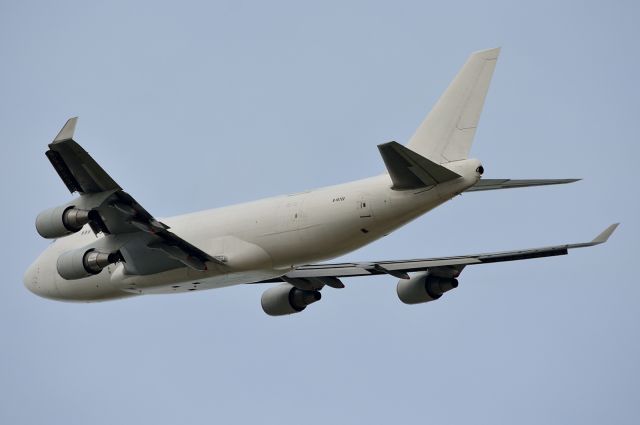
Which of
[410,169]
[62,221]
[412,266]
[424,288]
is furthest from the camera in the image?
[424,288]

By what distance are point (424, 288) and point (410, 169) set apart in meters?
7.35

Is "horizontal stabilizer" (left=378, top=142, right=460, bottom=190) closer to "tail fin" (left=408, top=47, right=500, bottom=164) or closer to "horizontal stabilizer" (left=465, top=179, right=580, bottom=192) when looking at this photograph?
"horizontal stabilizer" (left=465, top=179, right=580, bottom=192)

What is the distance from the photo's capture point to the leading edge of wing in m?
31.7

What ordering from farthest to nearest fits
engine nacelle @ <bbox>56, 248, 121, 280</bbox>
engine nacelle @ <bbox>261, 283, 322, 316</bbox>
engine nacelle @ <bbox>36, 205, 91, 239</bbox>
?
engine nacelle @ <bbox>261, 283, 322, 316</bbox> < engine nacelle @ <bbox>56, 248, 121, 280</bbox> < engine nacelle @ <bbox>36, 205, 91, 239</bbox>

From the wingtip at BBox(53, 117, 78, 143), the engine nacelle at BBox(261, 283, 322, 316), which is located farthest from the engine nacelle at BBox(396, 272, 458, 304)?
the wingtip at BBox(53, 117, 78, 143)

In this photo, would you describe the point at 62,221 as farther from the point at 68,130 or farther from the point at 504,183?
the point at 504,183

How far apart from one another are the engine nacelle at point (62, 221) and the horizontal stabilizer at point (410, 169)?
27.5 feet

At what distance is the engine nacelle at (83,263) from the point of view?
3331 cm

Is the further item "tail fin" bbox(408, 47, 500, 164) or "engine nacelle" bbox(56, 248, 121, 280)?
"engine nacelle" bbox(56, 248, 121, 280)

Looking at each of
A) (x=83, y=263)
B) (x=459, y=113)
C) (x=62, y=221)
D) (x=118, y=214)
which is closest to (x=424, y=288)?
(x=459, y=113)

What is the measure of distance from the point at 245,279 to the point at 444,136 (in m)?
7.65

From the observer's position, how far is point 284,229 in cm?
3312

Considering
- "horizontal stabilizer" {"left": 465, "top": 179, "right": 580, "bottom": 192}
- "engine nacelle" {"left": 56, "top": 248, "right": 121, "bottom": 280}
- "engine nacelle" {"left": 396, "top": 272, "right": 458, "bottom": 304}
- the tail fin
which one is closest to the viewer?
"horizontal stabilizer" {"left": 465, "top": 179, "right": 580, "bottom": 192}

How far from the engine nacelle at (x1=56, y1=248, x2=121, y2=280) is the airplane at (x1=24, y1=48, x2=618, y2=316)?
3 cm
